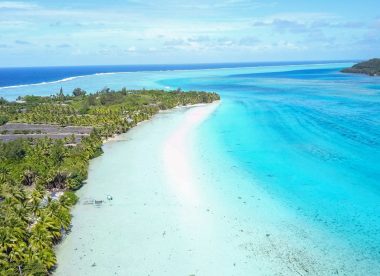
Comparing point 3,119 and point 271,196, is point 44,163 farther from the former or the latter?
point 3,119

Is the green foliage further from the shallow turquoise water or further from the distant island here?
the shallow turquoise water

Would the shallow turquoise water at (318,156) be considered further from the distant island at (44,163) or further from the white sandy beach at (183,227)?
the distant island at (44,163)

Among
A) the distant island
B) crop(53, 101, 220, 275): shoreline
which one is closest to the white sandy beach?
crop(53, 101, 220, 275): shoreline

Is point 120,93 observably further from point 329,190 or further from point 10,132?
point 329,190

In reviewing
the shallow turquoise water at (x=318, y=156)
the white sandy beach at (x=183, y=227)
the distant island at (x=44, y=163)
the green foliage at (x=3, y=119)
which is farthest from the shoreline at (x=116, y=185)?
the green foliage at (x=3, y=119)

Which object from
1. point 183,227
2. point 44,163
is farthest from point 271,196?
point 44,163
